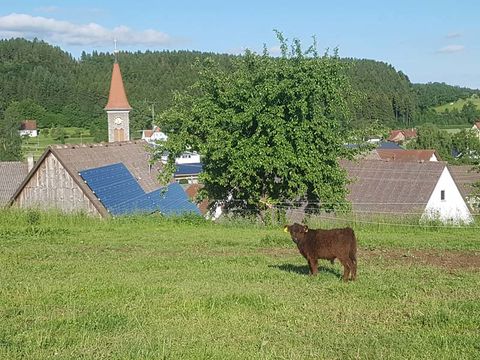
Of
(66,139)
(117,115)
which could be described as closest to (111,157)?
(117,115)

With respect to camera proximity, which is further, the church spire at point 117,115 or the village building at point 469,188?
the church spire at point 117,115

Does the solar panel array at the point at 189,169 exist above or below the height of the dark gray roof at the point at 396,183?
below

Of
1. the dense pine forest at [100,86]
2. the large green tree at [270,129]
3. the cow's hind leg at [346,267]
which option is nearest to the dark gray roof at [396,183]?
the large green tree at [270,129]

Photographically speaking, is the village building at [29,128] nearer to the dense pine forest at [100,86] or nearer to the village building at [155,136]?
the dense pine forest at [100,86]

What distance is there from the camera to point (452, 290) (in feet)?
29.9

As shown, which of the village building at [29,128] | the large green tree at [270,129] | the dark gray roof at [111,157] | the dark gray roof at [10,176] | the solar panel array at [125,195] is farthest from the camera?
the village building at [29,128]

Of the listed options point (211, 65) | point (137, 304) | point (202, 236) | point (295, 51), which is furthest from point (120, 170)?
point (137, 304)

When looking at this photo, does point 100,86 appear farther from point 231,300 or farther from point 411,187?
point 231,300

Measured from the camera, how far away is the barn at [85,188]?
2488 cm

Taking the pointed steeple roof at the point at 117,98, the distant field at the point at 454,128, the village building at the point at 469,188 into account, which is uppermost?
the pointed steeple roof at the point at 117,98

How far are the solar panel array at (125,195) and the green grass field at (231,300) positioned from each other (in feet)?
32.7

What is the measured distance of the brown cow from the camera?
9820 mm

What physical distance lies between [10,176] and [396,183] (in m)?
24.0

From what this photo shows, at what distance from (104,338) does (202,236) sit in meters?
9.21
